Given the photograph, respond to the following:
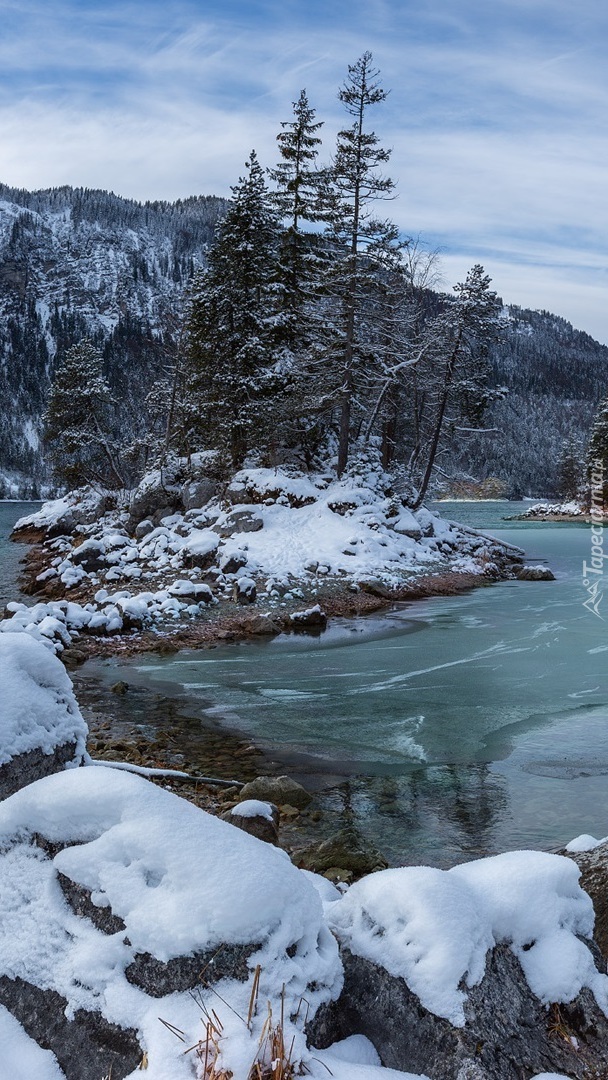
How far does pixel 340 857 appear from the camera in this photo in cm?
626

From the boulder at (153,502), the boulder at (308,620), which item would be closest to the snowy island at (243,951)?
the boulder at (308,620)

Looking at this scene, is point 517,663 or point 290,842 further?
point 517,663

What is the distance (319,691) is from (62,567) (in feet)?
41.9

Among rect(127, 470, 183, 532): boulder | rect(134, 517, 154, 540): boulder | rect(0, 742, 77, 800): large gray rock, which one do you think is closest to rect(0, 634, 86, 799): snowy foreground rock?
rect(0, 742, 77, 800): large gray rock

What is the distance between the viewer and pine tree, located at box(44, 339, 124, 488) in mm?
34719

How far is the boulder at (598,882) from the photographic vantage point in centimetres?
392

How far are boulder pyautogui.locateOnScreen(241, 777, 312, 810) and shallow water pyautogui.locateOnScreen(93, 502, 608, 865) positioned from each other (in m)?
0.32

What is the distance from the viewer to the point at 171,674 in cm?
1352

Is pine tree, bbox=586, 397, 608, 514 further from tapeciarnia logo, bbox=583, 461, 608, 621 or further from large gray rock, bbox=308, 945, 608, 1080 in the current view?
large gray rock, bbox=308, 945, 608, 1080

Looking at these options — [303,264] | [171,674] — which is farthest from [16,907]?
[303,264]

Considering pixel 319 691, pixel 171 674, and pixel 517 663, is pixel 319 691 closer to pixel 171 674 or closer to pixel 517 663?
pixel 171 674

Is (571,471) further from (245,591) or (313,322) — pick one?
(245,591)

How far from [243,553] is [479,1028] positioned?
60.9 ft

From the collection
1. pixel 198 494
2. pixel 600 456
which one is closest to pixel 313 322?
pixel 198 494
